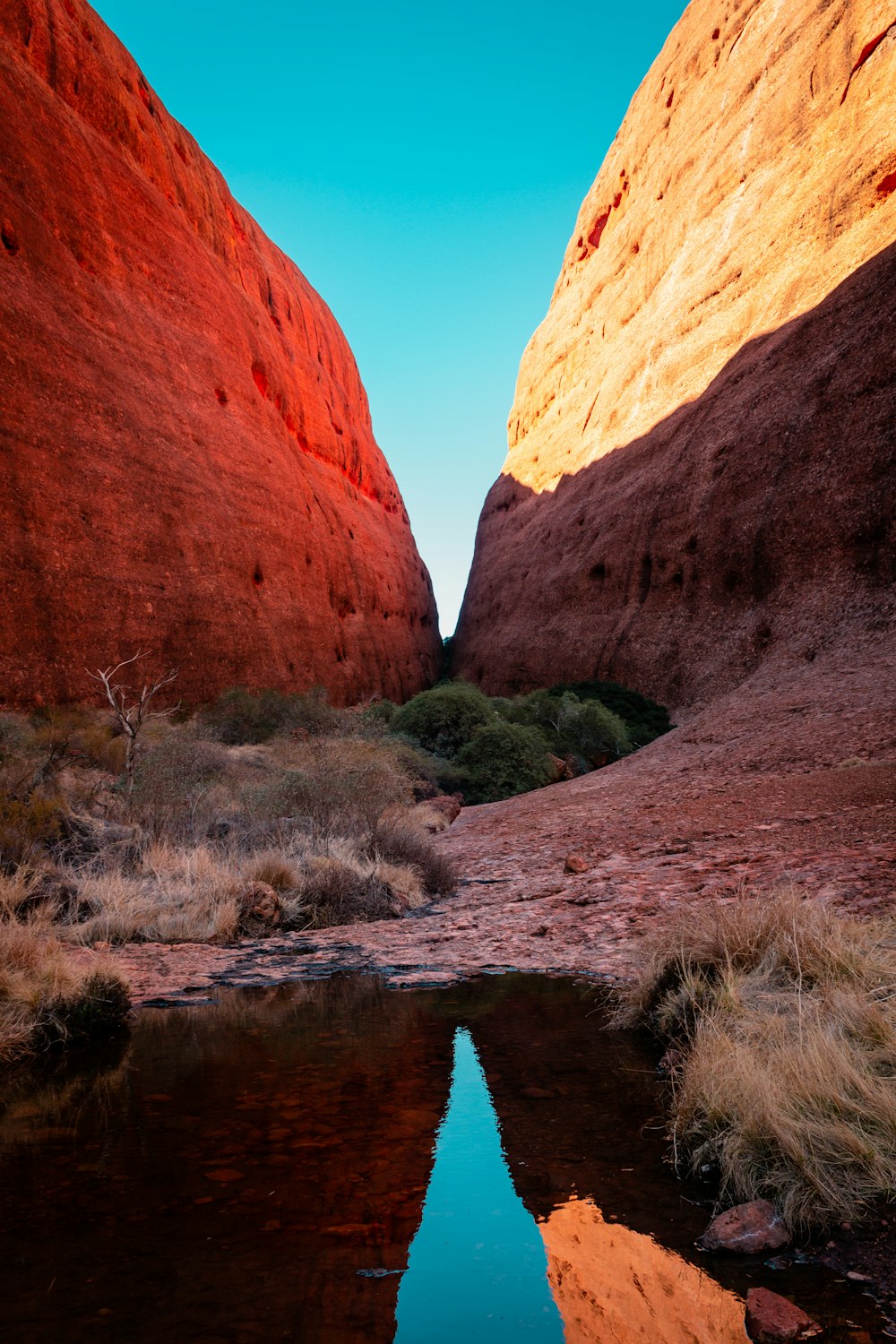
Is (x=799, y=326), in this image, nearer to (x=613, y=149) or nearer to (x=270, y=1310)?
(x=270, y=1310)

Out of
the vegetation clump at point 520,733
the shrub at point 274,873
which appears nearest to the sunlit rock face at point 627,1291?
the shrub at point 274,873

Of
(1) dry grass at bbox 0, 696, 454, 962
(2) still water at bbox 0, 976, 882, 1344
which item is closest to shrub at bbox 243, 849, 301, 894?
(1) dry grass at bbox 0, 696, 454, 962

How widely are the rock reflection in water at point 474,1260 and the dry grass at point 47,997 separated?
209 cm

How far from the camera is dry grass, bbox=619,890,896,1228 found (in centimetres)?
217

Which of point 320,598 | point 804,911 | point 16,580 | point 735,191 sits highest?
point 735,191

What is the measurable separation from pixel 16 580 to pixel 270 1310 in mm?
15496

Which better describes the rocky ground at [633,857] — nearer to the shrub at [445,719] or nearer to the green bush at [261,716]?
the shrub at [445,719]

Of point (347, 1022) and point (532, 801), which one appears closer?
point (347, 1022)

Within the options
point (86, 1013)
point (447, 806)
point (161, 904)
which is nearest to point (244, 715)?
point (447, 806)

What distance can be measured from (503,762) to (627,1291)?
14.1 m

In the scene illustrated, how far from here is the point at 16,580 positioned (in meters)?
14.9

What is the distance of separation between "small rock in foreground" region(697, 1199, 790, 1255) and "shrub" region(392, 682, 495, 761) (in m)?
16.0

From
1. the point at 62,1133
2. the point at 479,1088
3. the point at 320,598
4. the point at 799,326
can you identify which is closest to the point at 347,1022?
the point at 479,1088

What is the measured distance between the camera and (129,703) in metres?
17.3
